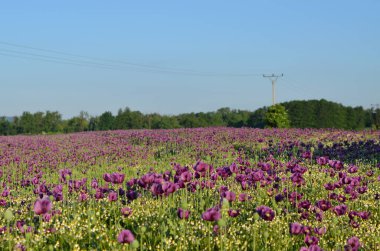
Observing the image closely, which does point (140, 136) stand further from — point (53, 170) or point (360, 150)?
point (360, 150)

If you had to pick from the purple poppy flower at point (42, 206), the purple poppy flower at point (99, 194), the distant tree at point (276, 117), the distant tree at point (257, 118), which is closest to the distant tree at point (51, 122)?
the distant tree at point (257, 118)

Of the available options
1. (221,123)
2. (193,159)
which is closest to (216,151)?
(193,159)

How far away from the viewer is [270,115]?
42938mm

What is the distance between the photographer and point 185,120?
2494 inches

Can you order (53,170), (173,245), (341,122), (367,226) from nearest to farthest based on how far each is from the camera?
(173,245) → (367,226) → (53,170) → (341,122)

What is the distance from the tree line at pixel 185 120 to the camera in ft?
179

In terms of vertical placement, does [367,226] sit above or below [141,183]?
below

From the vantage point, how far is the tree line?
5462cm

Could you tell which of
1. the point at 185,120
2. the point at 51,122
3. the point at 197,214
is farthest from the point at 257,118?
the point at 197,214

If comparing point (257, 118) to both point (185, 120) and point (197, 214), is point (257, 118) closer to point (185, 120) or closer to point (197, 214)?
point (185, 120)

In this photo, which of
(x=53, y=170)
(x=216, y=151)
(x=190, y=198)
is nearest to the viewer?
(x=190, y=198)

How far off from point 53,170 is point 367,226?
38.1ft

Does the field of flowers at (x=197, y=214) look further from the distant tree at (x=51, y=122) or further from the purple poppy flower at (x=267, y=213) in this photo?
the distant tree at (x=51, y=122)

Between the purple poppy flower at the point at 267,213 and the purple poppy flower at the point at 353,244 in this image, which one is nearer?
the purple poppy flower at the point at 353,244
